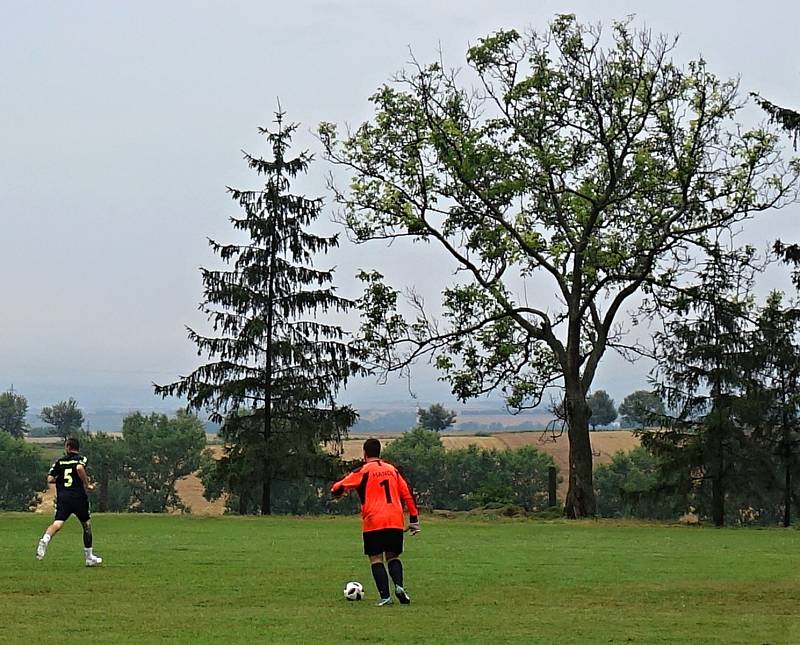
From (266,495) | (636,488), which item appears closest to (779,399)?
(636,488)

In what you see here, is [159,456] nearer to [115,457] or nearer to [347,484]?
[115,457]

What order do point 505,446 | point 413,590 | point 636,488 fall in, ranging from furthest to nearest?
point 505,446
point 636,488
point 413,590

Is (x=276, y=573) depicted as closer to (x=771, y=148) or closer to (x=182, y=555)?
(x=182, y=555)

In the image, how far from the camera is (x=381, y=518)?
14.3 meters

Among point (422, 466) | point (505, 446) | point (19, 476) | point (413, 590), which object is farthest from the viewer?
point (505, 446)

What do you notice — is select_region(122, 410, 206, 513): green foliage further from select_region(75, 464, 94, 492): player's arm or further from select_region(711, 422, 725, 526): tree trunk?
select_region(75, 464, 94, 492): player's arm

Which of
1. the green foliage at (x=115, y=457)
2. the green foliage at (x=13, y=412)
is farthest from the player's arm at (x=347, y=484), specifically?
the green foliage at (x=13, y=412)

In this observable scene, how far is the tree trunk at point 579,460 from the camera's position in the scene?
1522 inches

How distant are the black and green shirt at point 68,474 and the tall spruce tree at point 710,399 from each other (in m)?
24.2

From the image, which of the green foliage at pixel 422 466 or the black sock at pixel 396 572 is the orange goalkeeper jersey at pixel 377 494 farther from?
the green foliage at pixel 422 466

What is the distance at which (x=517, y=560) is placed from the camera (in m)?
20.8

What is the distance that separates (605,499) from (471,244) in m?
57.9

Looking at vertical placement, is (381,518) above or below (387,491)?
below

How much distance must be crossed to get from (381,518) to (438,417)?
542 feet
